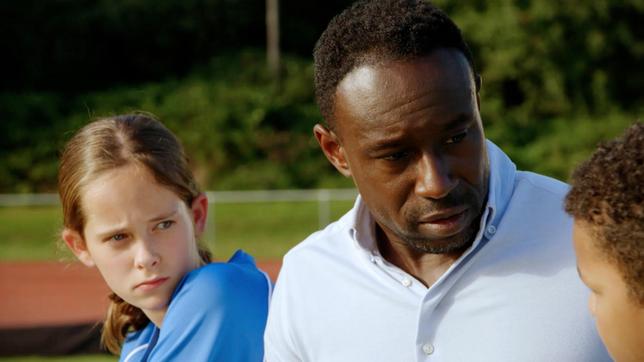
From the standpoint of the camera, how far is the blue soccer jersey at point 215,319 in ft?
8.23

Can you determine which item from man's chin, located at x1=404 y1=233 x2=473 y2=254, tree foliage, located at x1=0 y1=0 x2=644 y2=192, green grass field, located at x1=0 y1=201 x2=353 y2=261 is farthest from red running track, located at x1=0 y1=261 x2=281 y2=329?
man's chin, located at x1=404 y1=233 x2=473 y2=254

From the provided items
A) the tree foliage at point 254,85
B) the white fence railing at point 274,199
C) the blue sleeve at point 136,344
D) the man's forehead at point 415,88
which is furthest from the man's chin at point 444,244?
the tree foliage at point 254,85

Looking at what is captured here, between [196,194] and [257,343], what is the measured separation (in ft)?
1.80

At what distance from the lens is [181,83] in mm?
30359

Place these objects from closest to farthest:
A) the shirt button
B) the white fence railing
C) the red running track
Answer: the shirt button, the red running track, the white fence railing

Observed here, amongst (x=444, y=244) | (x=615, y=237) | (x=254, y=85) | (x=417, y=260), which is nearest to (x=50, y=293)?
(x=417, y=260)

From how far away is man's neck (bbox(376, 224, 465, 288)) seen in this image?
2.25 m

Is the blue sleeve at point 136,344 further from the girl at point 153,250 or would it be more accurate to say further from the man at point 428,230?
the man at point 428,230

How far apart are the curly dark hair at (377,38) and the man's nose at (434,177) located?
0.24m

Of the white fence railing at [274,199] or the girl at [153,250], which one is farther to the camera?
the white fence railing at [274,199]

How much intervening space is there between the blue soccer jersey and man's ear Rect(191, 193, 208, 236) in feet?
0.86

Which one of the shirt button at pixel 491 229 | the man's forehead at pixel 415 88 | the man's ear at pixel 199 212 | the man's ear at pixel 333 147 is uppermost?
the man's forehead at pixel 415 88

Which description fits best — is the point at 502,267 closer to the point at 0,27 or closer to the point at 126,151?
the point at 126,151

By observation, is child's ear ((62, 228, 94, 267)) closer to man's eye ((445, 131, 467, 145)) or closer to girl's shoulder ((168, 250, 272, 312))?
girl's shoulder ((168, 250, 272, 312))
